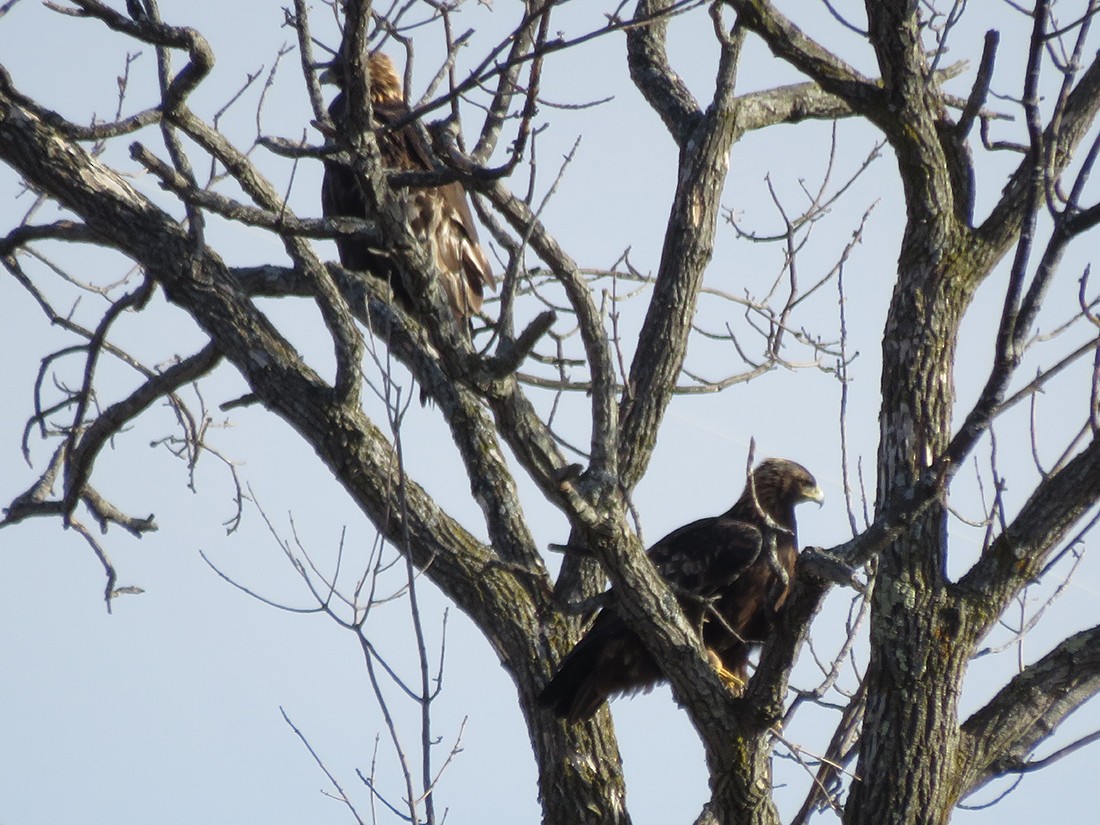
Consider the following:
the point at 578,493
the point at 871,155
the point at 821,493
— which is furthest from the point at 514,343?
the point at 821,493

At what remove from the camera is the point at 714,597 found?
425 cm

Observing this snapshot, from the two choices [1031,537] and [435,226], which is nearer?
[1031,537]

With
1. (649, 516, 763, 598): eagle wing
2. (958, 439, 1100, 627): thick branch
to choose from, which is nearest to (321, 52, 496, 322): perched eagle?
(649, 516, 763, 598): eagle wing

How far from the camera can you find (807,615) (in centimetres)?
311

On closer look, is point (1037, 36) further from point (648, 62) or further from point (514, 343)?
point (648, 62)

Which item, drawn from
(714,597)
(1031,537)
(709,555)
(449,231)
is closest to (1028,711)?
(1031,537)

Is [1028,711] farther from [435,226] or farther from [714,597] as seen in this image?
[435,226]

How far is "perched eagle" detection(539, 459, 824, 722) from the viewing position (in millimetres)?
4027

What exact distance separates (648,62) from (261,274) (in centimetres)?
170

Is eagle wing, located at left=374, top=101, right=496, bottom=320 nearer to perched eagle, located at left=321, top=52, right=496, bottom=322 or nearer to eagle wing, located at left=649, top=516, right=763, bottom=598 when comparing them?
perched eagle, located at left=321, top=52, right=496, bottom=322

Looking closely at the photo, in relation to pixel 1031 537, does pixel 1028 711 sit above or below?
below

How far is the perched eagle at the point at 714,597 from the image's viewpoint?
403cm

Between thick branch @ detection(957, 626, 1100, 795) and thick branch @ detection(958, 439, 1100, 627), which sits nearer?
thick branch @ detection(958, 439, 1100, 627)

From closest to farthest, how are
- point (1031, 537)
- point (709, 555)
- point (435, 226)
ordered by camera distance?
1. point (1031, 537)
2. point (709, 555)
3. point (435, 226)
